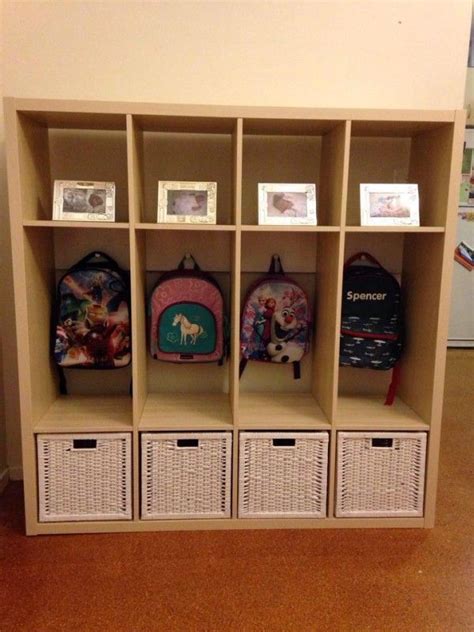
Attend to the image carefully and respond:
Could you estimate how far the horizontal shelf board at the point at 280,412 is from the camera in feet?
6.88

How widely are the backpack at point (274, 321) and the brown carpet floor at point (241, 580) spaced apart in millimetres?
717

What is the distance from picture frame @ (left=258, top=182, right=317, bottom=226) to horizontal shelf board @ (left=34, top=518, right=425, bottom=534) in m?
1.14

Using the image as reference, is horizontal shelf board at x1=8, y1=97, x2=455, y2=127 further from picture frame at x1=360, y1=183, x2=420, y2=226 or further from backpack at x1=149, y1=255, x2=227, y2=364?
backpack at x1=149, y1=255, x2=227, y2=364

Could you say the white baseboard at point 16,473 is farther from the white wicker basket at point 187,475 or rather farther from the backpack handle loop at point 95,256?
the backpack handle loop at point 95,256

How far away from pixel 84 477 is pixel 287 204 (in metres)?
1.27

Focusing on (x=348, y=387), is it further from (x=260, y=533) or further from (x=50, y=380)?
(x=50, y=380)

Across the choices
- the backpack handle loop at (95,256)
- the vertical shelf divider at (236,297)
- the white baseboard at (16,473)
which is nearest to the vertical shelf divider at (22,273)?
the backpack handle loop at (95,256)

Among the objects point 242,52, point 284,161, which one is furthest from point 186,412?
point 242,52

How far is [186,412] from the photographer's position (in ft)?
7.20

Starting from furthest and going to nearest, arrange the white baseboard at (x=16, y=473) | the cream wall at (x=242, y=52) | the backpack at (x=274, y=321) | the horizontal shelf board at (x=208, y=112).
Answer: the white baseboard at (x=16, y=473)
the backpack at (x=274, y=321)
the cream wall at (x=242, y=52)
the horizontal shelf board at (x=208, y=112)

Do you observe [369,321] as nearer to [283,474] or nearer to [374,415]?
[374,415]

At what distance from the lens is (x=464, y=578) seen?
184cm

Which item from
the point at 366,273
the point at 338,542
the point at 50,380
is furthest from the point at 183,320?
the point at 338,542

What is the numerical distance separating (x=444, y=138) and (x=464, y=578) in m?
1.53
